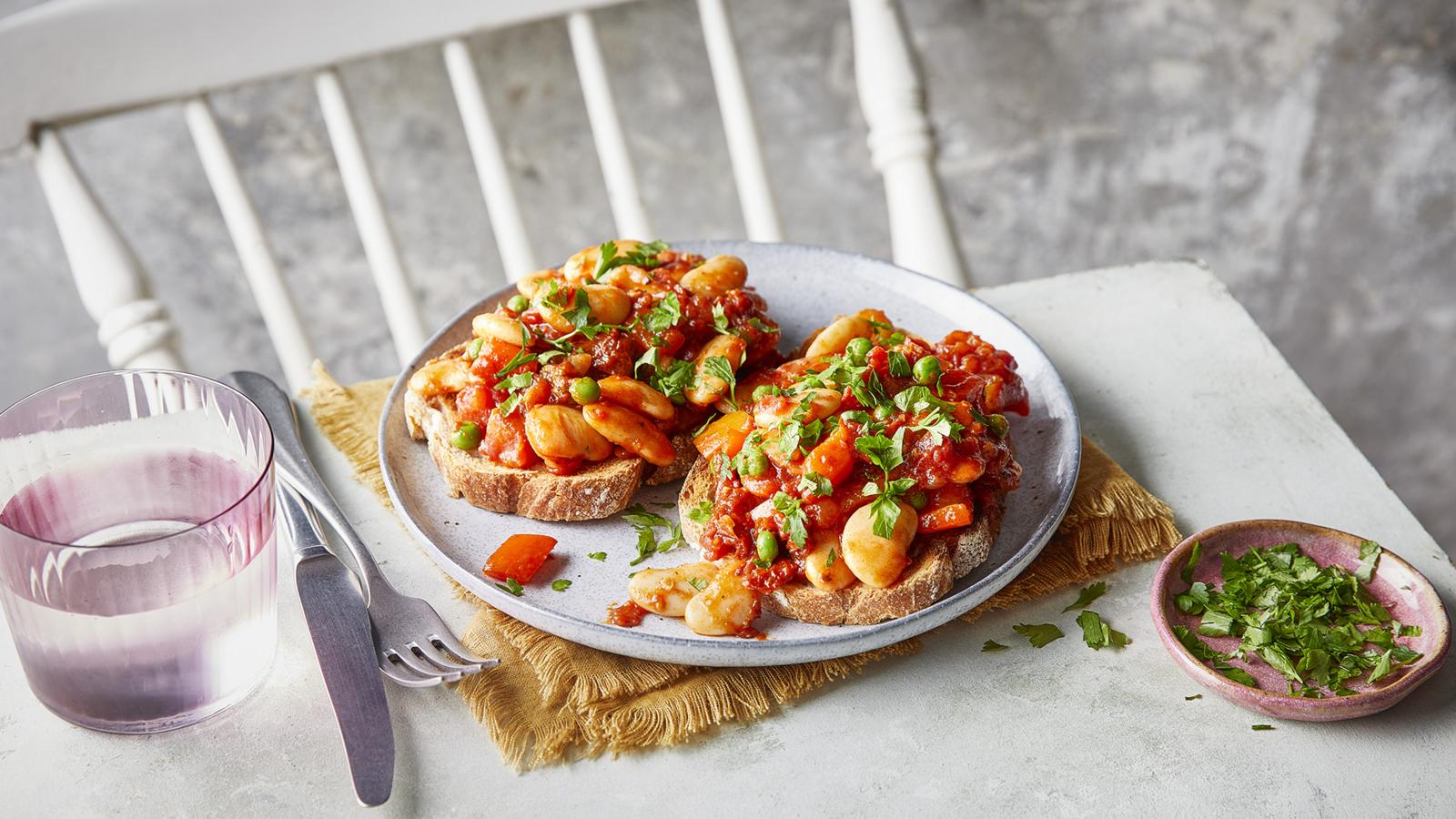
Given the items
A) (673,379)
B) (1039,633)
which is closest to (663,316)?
(673,379)

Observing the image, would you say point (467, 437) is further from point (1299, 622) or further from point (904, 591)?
point (1299, 622)

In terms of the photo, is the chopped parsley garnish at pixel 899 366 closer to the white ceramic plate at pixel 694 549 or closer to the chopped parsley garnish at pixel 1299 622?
the white ceramic plate at pixel 694 549

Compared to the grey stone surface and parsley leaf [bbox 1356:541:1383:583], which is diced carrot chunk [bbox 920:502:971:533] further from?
the grey stone surface

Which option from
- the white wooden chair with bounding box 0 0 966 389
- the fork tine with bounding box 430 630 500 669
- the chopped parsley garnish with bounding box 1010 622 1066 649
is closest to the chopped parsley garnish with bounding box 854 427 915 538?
the chopped parsley garnish with bounding box 1010 622 1066 649

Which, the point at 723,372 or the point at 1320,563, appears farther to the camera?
the point at 723,372

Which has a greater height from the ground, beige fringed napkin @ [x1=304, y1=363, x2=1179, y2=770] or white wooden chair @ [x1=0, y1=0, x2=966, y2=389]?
white wooden chair @ [x1=0, y1=0, x2=966, y2=389]

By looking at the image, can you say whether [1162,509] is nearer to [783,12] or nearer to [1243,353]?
[1243,353]
